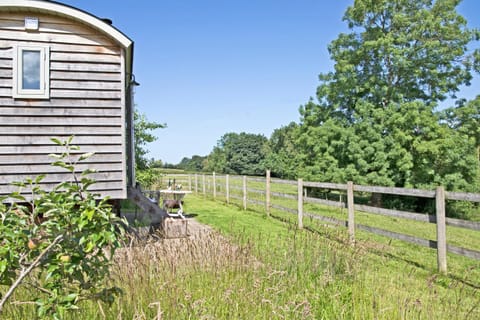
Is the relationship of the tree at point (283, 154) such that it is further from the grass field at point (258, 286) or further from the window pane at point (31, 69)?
the grass field at point (258, 286)

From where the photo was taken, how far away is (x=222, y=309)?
107 inches

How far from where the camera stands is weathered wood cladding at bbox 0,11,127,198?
19.7 ft

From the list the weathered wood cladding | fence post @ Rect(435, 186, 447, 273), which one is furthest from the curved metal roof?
fence post @ Rect(435, 186, 447, 273)

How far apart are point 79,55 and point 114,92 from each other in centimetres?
83

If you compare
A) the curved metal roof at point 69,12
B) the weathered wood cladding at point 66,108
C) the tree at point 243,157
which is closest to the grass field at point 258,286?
the weathered wood cladding at point 66,108

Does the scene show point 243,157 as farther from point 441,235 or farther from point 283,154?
point 441,235

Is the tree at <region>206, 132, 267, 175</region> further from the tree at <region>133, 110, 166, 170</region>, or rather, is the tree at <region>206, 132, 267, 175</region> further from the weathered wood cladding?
the weathered wood cladding

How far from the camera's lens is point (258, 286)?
285 cm

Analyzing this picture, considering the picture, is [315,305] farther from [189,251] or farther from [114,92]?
[114,92]

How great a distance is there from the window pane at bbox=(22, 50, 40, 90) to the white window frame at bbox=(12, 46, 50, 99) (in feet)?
0.14

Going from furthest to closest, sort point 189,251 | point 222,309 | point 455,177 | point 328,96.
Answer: point 328,96, point 455,177, point 189,251, point 222,309

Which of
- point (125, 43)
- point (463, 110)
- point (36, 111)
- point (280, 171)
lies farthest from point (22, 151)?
point (280, 171)

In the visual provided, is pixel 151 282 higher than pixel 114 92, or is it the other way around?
pixel 114 92

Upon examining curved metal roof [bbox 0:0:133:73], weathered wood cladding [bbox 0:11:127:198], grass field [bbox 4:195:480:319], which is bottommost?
grass field [bbox 4:195:480:319]
